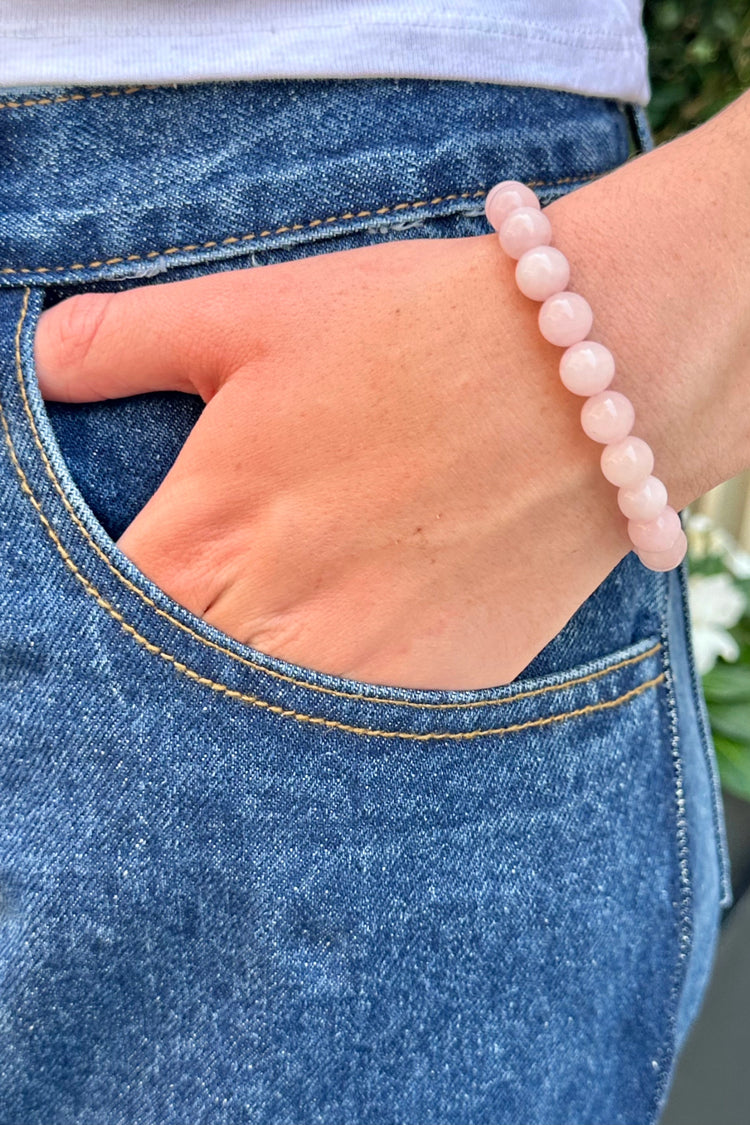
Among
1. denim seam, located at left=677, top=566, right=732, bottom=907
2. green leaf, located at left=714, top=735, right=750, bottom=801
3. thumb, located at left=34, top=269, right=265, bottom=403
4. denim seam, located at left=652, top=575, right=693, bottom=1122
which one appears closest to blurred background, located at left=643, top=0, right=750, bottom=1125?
green leaf, located at left=714, top=735, right=750, bottom=801

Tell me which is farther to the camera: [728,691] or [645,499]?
[728,691]

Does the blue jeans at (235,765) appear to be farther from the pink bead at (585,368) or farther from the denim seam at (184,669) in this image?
the pink bead at (585,368)

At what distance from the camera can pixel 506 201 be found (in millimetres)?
573

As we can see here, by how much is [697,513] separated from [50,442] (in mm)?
2056

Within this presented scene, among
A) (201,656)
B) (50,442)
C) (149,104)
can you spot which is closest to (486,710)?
(201,656)

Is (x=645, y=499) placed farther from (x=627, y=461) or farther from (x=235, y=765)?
(x=235, y=765)

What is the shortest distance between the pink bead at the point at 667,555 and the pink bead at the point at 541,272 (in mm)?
202

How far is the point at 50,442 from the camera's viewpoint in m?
0.57

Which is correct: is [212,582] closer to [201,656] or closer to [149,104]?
[201,656]

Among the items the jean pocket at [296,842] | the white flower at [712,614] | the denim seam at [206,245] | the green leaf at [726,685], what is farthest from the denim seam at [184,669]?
the green leaf at [726,685]

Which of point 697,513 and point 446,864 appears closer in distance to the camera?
point 446,864

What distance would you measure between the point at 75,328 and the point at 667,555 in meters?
0.46

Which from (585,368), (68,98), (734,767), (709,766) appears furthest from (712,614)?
(68,98)

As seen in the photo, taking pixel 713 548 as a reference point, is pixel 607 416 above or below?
above
